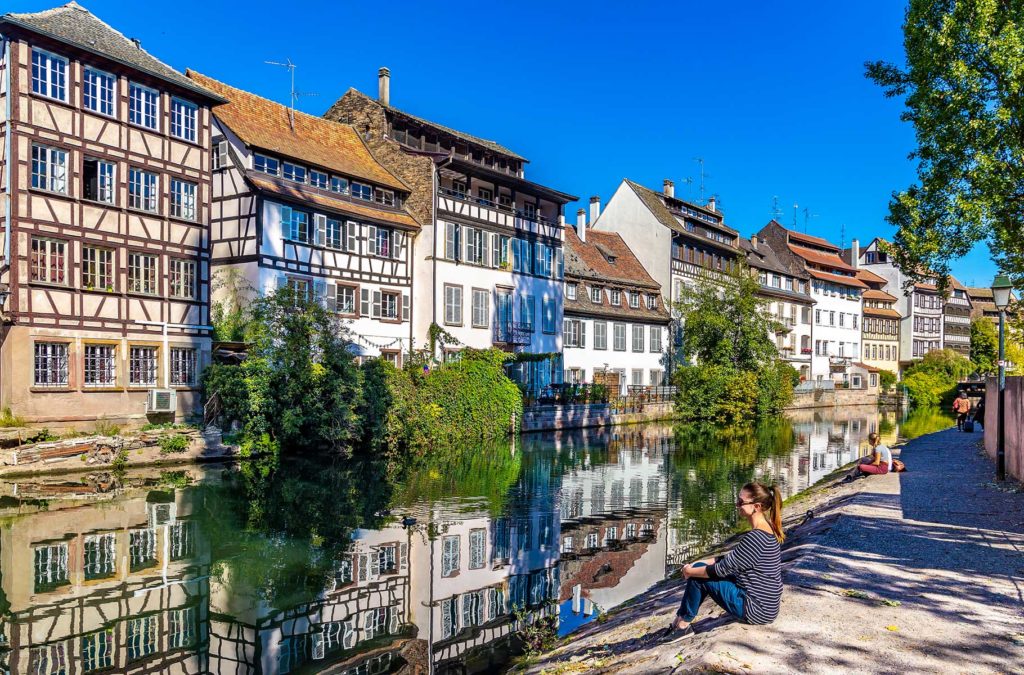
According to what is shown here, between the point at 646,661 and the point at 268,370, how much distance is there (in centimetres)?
2029

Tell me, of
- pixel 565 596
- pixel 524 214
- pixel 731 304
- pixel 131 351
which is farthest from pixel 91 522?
pixel 731 304

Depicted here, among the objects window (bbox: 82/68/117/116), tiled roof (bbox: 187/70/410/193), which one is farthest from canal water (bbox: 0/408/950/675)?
tiled roof (bbox: 187/70/410/193)

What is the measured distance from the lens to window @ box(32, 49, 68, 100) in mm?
23625

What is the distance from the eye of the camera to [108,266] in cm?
2552

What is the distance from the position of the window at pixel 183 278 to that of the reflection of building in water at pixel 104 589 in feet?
37.6

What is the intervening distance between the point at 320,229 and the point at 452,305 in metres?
7.33

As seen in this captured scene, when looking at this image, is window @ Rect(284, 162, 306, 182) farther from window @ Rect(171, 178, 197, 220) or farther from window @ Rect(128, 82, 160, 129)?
window @ Rect(128, 82, 160, 129)

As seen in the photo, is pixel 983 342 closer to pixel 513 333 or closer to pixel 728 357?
pixel 728 357

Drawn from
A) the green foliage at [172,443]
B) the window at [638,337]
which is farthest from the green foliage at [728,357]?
the green foliage at [172,443]

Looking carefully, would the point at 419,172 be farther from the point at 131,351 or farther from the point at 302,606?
the point at 302,606

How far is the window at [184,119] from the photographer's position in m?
27.5

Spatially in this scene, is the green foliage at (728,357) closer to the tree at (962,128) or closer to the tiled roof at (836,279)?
the tiled roof at (836,279)

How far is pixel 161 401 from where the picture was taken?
2570 centimetres

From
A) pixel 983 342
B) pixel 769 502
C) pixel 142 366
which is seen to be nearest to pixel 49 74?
pixel 142 366
